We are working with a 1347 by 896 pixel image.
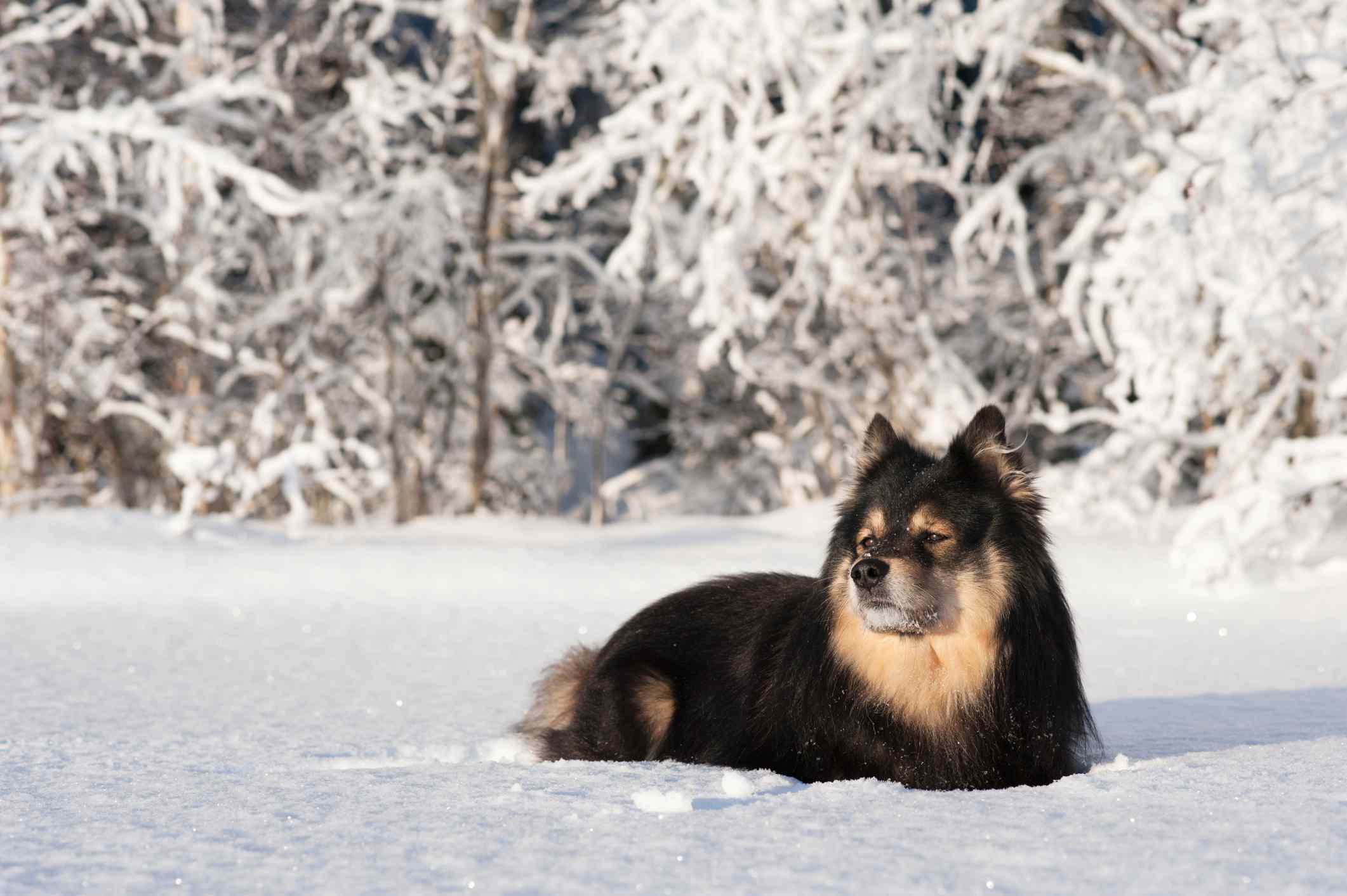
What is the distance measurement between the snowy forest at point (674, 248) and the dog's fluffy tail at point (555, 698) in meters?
4.86

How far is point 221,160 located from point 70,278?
5.38 metres

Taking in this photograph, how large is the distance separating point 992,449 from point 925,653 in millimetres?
678

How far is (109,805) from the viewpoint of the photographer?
3.21 m

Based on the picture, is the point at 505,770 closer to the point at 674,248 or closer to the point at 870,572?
the point at 870,572

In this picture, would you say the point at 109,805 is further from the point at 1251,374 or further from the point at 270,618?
the point at 1251,374

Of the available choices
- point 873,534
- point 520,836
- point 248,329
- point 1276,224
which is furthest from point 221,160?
point 520,836

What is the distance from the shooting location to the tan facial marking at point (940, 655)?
3945mm

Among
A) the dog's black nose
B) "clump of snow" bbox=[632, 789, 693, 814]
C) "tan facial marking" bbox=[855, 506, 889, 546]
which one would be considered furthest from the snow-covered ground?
"tan facial marking" bbox=[855, 506, 889, 546]

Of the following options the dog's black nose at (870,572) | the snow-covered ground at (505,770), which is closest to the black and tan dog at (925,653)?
the dog's black nose at (870,572)

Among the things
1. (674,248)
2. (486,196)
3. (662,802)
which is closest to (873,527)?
(662,802)

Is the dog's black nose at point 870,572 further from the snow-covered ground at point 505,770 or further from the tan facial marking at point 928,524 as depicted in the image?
the snow-covered ground at point 505,770

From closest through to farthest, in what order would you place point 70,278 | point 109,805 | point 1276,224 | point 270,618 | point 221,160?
1. point 109,805
2. point 1276,224
3. point 270,618
4. point 221,160
5. point 70,278

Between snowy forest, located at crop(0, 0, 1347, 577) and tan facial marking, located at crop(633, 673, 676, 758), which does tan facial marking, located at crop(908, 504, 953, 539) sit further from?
snowy forest, located at crop(0, 0, 1347, 577)

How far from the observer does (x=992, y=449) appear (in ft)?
13.6
